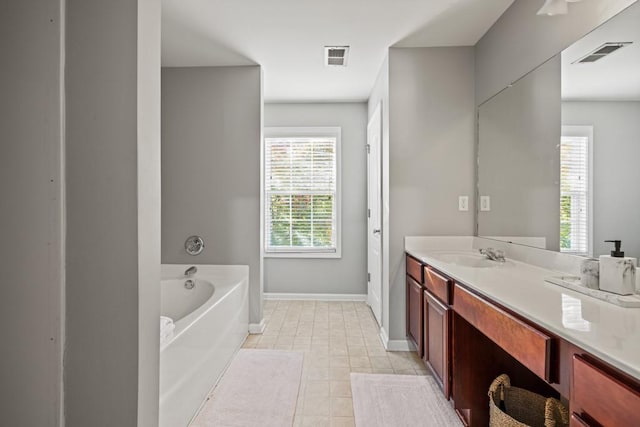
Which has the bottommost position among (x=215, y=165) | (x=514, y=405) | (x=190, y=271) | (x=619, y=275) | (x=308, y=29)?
(x=514, y=405)

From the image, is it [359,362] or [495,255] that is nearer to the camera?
[495,255]

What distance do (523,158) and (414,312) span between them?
1.29 m

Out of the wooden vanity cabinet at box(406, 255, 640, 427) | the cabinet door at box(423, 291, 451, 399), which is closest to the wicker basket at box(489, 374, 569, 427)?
the wooden vanity cabinet at box(406, 255, 640, 427)

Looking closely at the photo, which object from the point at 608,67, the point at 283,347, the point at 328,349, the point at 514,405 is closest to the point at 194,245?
the point at 283,347

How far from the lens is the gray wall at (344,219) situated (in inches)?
171

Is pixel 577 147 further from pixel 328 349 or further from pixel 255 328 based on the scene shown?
pixel 255 328

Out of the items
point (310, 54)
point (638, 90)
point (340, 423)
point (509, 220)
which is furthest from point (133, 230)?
point (310, 54)

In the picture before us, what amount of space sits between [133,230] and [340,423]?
1.49 metres

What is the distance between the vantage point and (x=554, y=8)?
6.21 ft

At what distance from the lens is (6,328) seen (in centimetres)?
111

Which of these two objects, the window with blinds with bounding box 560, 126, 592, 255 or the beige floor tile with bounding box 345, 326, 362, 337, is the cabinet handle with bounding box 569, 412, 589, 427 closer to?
the window with blinds with bounding box 560, 126, 592, 255

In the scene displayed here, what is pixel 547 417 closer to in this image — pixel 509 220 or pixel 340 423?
pixel 340 423

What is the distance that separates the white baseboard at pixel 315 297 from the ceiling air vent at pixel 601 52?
128 inches

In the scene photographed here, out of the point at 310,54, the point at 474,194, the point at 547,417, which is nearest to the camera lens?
the point at 547,417
